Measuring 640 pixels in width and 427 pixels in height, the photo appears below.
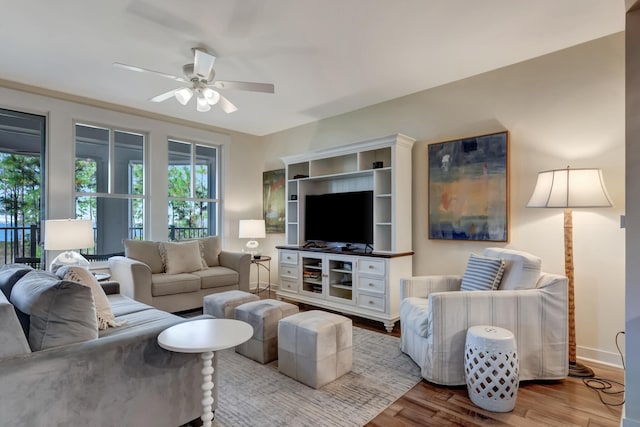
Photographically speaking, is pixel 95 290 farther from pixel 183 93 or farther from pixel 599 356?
pixel 599 356

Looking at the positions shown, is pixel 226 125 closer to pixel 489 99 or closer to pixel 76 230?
pixel 76 230

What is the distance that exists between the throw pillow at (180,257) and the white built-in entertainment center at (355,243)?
45.0 inches

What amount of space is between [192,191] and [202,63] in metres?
2.80

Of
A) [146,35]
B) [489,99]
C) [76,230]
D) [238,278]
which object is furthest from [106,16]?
[489,99]

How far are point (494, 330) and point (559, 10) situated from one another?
2247mm

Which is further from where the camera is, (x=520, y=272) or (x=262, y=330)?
(x=262, y=330)

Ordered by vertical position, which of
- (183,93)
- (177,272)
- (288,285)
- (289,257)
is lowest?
(288,285)

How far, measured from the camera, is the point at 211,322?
1871 mm

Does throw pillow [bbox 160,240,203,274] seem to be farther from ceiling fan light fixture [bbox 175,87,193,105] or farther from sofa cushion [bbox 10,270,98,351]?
sofa cushion [bbox 10,270,98,351]

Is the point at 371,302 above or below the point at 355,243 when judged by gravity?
below

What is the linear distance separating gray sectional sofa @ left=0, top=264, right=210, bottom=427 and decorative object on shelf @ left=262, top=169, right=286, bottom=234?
373 centimetres

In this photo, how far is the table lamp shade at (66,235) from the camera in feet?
9.58

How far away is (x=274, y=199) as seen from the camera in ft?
18.3

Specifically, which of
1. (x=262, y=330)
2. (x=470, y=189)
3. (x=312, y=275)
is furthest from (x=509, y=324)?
(x=312, y=275)
